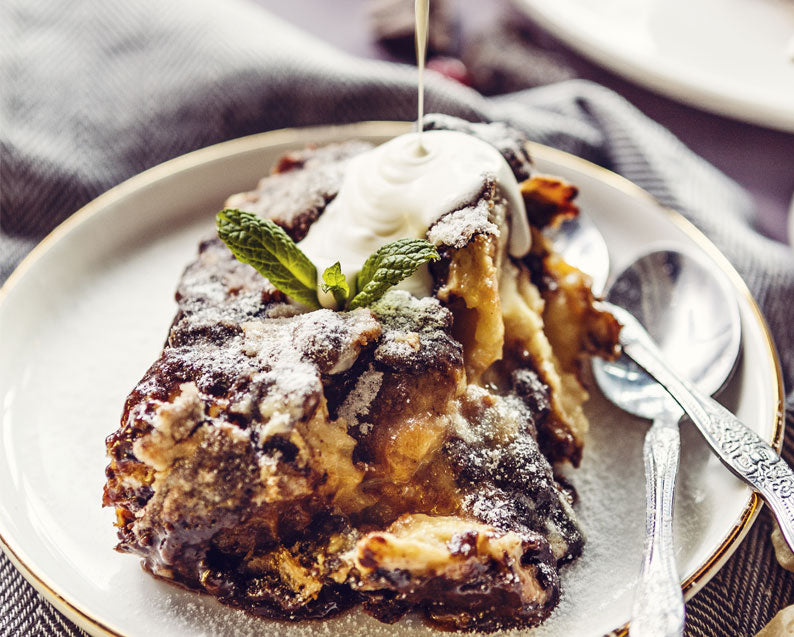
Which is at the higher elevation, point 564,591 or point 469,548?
point 469,548

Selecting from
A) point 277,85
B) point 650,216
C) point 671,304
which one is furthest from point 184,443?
point 277,85

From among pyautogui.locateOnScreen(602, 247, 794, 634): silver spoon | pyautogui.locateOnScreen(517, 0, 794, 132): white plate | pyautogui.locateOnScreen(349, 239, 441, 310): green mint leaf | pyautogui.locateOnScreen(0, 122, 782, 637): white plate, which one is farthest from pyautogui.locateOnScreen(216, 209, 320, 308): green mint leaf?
pyautogui.locateOnScreen(517, 0, 794, 132): white plate

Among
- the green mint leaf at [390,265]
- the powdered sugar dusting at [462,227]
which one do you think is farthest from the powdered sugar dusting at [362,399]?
the powdered sugar dusting at [462,227]

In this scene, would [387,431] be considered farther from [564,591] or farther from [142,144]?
[142,144]

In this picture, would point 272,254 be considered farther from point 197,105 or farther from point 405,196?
point 197,105

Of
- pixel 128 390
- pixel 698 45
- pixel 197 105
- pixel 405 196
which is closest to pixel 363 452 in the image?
pixel 405 196

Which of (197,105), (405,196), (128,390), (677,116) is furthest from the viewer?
(677,116)

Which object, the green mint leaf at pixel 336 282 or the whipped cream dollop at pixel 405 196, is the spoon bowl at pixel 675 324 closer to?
the whipped cream dollop at pixel 405 196

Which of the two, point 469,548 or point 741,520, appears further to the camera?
point 741,520
